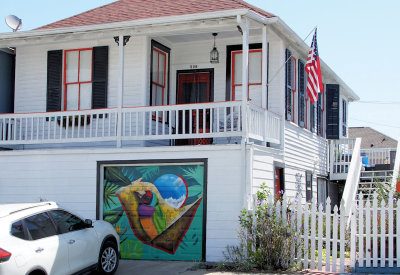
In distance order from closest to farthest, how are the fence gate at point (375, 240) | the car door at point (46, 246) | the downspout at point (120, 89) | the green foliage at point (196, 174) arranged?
the car door at point (46, 246), the fence gate at point (375, 240), the green foliage at point (196, 174), the downspout at point (120, 89)

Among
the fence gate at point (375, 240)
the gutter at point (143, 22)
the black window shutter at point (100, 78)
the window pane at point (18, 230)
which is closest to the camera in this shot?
the window pane at point (18, 230)

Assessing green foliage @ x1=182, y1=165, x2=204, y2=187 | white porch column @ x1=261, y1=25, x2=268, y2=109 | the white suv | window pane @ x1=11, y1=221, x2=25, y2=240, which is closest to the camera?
the white suv

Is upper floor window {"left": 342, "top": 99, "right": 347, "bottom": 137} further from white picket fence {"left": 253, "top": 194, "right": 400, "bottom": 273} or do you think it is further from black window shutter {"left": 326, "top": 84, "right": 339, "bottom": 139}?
white picket fence {"left": 253, "top": 194, "right": 400, "bottom": 273}

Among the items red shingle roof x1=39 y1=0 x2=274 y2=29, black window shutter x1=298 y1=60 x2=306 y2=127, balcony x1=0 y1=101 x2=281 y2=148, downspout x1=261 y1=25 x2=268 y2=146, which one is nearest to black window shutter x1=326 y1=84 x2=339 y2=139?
black window shutter x1=298 y1=60 x2=306 y2=127

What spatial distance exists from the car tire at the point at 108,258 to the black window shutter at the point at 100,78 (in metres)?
5.21

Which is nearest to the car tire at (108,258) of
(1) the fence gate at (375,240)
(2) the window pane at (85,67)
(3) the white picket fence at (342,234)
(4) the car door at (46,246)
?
(4) the car door at (46,246)

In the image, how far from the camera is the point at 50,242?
895cm

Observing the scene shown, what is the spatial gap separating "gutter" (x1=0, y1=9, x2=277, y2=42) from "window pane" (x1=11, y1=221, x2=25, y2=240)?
6230mm

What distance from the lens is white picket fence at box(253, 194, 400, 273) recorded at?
35.2 ft

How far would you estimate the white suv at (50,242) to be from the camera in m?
8.17

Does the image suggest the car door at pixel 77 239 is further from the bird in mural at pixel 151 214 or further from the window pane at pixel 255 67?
the window pane at pixel 255 67

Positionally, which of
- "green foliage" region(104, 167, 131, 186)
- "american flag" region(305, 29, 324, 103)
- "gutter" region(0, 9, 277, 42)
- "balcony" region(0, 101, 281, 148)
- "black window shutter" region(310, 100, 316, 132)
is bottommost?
"green foliage" region(104, 167, 131, 186)

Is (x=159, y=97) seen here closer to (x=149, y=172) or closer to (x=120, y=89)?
(x=120, y=89)

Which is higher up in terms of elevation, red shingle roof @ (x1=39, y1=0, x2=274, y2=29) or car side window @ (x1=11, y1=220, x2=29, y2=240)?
red shingle roof @ (x1=39, y1=0, x2=274, y2=29)
